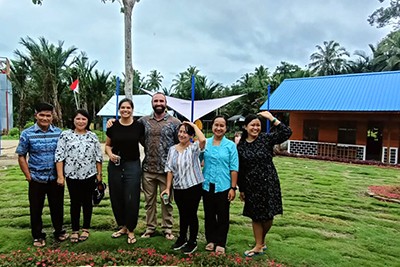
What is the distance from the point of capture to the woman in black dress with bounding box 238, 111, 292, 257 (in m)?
2.73

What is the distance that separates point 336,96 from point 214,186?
35.0 feet

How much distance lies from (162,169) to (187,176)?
14.0 inches

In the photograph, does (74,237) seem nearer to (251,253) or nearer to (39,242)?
(39,242)

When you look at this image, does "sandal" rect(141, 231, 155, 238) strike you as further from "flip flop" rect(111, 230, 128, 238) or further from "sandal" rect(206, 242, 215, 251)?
"sandal" rect(206, 242, 215, 251)

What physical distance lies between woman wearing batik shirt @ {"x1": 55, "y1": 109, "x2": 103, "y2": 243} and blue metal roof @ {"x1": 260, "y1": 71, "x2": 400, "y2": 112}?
9982 millimetres

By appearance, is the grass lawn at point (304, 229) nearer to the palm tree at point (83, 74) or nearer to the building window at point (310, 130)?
the building window at point (310, 130)

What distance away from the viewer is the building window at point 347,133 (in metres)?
11.8

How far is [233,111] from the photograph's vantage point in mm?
21969

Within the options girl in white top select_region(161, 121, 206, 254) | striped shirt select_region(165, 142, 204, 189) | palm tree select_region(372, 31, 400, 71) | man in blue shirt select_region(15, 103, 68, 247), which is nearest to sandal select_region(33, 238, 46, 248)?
man in blue shirt select_region(15, 103, 68, 247)

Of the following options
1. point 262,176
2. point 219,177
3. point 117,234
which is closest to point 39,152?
point 117,234

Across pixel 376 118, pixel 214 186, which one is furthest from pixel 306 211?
pixel 376 118

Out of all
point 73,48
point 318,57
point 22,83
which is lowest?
point 22,83

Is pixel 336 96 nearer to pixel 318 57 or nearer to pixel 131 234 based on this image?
pixel 131 234

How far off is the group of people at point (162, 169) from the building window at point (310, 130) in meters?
10.7
